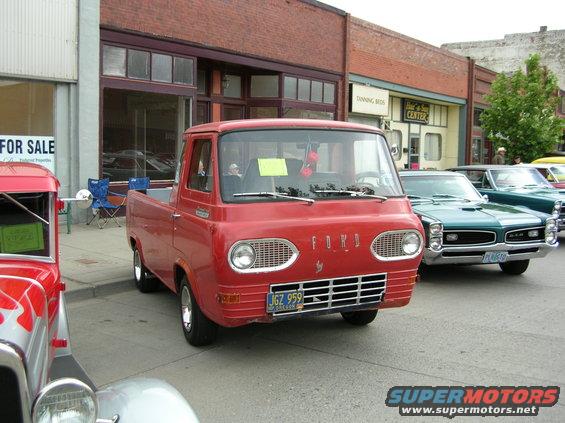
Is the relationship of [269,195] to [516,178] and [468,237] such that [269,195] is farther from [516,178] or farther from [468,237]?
[516,178]

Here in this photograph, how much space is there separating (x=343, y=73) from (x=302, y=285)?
14883mm

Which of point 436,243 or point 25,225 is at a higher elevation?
point 25,225

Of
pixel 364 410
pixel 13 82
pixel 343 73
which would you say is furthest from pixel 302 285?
pixel 343 73

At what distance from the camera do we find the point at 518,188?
11.2 meters

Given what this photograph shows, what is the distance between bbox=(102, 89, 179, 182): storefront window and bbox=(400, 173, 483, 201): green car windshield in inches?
251

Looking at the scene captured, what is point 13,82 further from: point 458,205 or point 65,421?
point 65,421

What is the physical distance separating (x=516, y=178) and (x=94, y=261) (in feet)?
27.1

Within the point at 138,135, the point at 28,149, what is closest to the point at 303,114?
the point at 138,135

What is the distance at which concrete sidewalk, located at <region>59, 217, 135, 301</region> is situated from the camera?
23.2ft

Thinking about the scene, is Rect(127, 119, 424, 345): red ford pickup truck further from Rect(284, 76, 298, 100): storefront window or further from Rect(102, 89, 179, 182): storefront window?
Rect(284, 76, 298, 100): storefront window

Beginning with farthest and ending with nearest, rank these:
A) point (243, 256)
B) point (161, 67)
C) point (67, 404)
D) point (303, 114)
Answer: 1. point (303, 114)
2. point (161, 67)
3. point (243, 256)
4. point (67, 404)

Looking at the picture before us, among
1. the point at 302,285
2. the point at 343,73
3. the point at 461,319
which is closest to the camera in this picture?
the point at 302,285

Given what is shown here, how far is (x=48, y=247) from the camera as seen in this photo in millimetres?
3379

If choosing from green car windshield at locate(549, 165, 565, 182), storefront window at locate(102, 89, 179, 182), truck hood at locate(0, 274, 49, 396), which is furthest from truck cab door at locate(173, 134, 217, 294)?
green car windshield at locate(549, 165, 565, 182)
